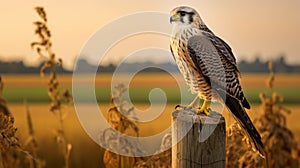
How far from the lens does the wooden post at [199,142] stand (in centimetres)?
338

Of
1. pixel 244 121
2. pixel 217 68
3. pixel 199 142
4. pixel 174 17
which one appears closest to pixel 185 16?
pixel 174 17

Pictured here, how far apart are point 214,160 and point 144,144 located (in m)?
1.44

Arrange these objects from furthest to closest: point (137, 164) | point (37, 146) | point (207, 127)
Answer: point (37, 146) → point (137, 164) → point (207, 127)

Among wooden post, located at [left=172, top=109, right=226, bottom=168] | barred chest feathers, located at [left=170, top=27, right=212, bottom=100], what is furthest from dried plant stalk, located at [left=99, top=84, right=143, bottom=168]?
wooden post, located at [left=172, top=109, right=226, bottom=168]

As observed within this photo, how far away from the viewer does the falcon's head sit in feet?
14.2

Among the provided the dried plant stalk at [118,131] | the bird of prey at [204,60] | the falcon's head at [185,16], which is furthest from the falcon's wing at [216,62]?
the dried plant stalk at [118,131]

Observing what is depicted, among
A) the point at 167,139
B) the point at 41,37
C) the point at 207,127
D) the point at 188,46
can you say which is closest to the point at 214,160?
the point at 207,127

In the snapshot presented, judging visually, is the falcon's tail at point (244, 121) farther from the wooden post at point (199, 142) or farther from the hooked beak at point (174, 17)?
the hooked beak at point (174, 17)

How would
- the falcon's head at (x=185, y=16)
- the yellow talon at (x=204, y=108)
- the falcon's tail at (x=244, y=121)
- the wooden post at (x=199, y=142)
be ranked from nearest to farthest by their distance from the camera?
1. the wooden post at (x=199, y=142)
2. the falcon's tail at (x=244, y=121)
3. the yellow talon at (x=204, y=108)
4. the falcon's head at (x=185, y=16)

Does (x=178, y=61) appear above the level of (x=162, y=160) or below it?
above

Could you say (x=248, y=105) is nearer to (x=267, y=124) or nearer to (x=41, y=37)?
(x=267, y=124)

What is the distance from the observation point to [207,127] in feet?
11.2

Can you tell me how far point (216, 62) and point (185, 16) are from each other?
46 cm

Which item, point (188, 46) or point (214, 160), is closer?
point (214, 160)
